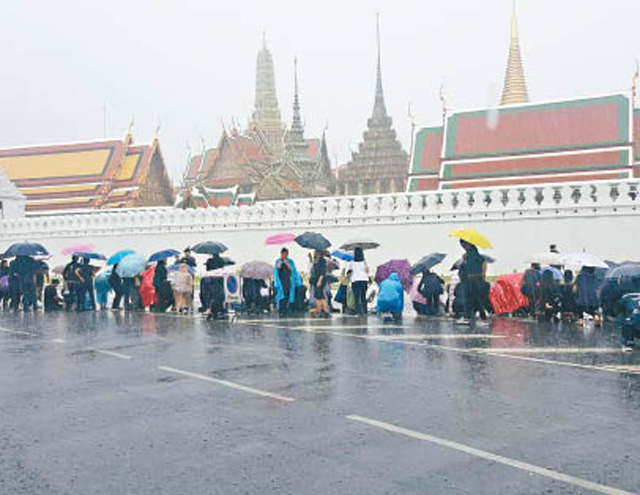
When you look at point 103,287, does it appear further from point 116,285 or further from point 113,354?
point 113,354

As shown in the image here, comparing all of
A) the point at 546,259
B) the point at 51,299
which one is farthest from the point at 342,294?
the point at 51,299

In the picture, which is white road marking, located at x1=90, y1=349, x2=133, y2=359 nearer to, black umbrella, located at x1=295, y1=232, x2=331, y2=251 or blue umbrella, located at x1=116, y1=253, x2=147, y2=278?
black umbrella, located at x1=295, y1=232, x2=331, y2=251

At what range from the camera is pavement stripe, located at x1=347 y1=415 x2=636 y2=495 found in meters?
4.20

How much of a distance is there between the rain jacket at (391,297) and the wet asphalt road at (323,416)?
2.79 metres

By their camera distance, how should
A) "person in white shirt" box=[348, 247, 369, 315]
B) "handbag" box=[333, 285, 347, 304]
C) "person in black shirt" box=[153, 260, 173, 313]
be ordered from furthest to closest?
"person in black shirt" box=[153, 260, 173, 313]
"handbag" box=[333, 285, 347, 304]
"person in white shirt" box=[348, 247, 369, 315]

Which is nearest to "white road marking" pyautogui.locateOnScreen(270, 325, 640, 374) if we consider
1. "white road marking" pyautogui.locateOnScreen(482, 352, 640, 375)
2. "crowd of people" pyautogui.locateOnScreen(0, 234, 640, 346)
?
"white road marking" pyautogui.locateOnScreen(482, 352, 640, 375)

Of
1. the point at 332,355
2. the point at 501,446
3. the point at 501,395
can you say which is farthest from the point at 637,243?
the point at 501,446

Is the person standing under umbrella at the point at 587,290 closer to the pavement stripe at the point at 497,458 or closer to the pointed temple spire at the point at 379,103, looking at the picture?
the pavement stripe at the point at 497,458

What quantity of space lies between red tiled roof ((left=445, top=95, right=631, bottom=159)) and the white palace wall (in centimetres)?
527

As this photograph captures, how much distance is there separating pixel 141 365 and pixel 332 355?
230cm

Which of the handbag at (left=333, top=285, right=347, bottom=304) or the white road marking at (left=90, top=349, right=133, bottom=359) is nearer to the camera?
the white road marking at (left=90, top=349, right=133, bottom=359)

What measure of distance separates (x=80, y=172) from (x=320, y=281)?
29.3 metres

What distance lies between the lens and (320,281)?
47.7 ft

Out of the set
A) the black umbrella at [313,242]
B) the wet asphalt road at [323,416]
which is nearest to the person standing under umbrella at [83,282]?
the black umbrella at [313,242]
